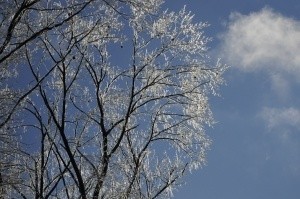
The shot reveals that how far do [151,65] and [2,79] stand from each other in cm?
616

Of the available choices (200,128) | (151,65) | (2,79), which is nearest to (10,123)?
(2,79)

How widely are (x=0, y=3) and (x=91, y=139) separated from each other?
6.77m

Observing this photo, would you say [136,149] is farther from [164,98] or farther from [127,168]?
[164,98]

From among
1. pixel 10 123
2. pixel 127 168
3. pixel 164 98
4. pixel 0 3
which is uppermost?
pixel 164 98

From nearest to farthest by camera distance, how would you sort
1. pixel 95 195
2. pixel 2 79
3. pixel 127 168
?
1. pixel 2 79
2. pixel 95 195
3. pixel 127 168

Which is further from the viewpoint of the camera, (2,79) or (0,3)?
(2,79)

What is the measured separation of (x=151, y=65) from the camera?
13625mm

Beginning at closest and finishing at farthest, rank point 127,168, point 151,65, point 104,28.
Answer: point 104,28 → point 151,65 → point 127,168

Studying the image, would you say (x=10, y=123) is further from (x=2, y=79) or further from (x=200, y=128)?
(x=200, y=128)

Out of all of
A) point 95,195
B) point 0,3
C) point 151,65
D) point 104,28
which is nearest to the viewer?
point 0,3

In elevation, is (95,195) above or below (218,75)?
below

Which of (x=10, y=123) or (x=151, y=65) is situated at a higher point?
(x=151, y=65)

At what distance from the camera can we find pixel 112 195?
13.0 metres

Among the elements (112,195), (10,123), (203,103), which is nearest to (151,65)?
(203,103)
